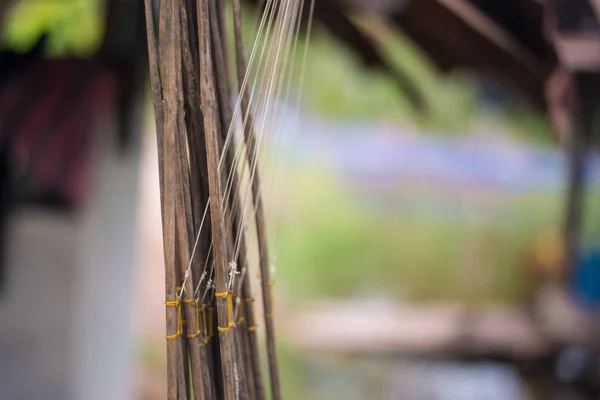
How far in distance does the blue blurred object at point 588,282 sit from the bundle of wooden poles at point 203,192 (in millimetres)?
5114

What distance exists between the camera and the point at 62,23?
342 cm

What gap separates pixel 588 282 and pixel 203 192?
17.9 ft

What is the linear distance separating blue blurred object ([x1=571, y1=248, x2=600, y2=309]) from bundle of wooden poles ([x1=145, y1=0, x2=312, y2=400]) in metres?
5.11

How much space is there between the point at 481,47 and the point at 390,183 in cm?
722

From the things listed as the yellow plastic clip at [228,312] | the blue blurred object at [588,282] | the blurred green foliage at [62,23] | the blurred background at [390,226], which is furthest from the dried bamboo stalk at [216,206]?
the blurred background at [390,226]

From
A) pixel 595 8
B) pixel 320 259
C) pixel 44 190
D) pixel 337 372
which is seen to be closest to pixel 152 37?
pixel 595 8

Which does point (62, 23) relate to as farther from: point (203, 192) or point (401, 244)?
point (401, 244)

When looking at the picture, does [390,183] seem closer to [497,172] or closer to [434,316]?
[497,172]

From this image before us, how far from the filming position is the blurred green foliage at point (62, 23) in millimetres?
3395

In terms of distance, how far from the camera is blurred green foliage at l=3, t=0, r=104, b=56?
339 centimetres

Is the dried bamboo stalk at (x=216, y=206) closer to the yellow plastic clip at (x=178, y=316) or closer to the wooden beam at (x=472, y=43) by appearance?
the yellow plastic clip at (x=178, y=316)

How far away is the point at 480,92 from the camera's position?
8016 mm

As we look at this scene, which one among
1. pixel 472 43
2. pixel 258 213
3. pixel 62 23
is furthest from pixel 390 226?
pixel 258 213

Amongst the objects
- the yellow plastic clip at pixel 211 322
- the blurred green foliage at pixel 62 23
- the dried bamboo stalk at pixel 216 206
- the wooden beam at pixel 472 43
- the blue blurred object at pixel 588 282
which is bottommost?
the blue blurred object at pixel 588 282
